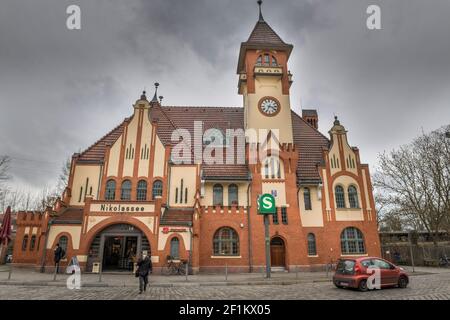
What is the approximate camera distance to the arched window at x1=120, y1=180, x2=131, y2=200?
26094mm

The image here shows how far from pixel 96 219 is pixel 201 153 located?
11310 mm

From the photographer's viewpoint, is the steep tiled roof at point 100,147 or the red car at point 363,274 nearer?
the red car at point 363,274

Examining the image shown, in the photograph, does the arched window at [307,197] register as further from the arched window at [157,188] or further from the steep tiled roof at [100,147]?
the steep tiled roof at [100,147]

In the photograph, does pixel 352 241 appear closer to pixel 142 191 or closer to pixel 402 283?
pixel 402 283

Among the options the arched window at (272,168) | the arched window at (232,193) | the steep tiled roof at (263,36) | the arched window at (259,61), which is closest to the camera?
the arched window at (232,193)

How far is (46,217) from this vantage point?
75.8 ft

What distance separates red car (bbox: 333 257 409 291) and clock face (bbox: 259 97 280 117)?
18.6 metres

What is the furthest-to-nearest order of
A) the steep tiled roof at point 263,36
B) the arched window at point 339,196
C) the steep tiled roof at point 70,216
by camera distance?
the steep tiled roof at point 263,36 < the arched window at point 339,196 < the steep tiled roof at point 70,216

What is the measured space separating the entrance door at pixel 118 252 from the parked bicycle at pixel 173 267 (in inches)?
143

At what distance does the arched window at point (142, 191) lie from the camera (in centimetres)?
2603

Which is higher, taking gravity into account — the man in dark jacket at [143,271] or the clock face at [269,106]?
the clock face at [269,106]

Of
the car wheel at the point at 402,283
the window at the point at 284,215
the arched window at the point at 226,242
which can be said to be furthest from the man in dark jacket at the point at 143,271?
the window at the point at 284,215

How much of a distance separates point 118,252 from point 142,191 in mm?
7007

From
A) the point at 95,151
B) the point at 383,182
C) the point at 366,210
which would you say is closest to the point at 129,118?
the point at 95,151
